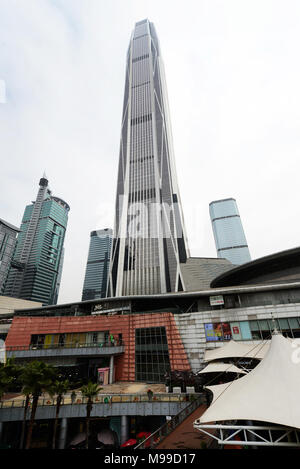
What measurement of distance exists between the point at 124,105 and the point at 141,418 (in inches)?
7078

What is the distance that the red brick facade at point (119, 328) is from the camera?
111ft

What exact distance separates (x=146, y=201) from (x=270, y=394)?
11835cm

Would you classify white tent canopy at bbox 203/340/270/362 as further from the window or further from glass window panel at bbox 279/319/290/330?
the window

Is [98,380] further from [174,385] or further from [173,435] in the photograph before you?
[173,435]

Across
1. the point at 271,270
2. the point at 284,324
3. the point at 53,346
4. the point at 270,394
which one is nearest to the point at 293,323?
the point at 284,324

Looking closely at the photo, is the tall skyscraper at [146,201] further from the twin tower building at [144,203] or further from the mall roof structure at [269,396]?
the mall roof structure at [269,396]

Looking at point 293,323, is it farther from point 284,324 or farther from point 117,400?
point 117,400

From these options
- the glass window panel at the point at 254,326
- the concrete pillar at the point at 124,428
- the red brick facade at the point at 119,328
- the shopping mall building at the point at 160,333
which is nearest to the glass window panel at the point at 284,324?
the shopping mall building at the point at 160,333

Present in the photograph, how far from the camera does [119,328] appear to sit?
3728 centimetres

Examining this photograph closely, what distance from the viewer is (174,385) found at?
82.5 feet

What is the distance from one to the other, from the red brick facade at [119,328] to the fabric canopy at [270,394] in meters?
25.5

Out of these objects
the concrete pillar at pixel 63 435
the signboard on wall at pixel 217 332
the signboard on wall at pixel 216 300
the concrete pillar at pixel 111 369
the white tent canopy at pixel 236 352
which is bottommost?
the concrete pillar at pixel 63 435

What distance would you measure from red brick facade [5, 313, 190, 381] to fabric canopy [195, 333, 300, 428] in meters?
25.5
